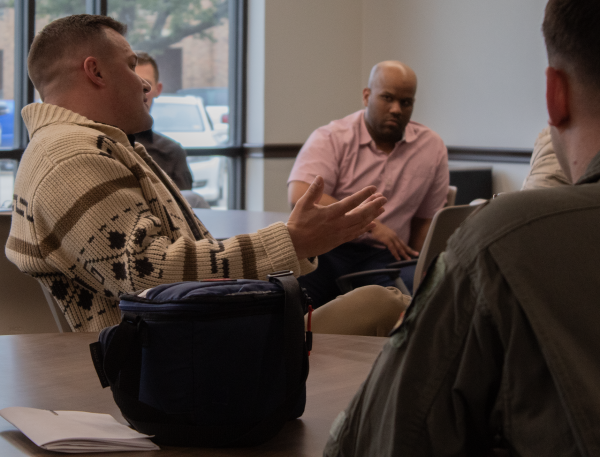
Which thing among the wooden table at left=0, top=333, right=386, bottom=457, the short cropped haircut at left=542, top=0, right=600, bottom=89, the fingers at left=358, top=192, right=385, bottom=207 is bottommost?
the wooden table at left=0, top=333, right=386, bottom=457

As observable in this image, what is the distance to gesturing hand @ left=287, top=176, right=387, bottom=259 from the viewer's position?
4.57 feet

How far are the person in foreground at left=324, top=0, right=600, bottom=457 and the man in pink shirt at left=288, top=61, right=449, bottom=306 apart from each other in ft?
8.58

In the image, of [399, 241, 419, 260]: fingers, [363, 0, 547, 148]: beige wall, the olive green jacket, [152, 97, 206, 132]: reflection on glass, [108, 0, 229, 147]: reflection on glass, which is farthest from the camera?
[152, 97, 206, 132]: reflection on glass

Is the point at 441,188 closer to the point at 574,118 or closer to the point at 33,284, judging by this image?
the point at 33,284

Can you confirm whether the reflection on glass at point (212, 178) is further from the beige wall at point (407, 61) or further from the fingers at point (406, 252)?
the fingers at point (406, 252)

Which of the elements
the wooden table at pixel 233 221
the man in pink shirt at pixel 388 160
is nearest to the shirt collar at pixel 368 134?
the man in pink shirt at pixel 388 160

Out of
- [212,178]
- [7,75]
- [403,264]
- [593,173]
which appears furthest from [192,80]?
[593,173]

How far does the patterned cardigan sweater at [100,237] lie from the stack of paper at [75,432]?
1.40ft

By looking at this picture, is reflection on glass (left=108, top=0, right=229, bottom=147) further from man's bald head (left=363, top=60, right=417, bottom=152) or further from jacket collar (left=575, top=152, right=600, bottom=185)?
jacket collar (left=575, top=152, right=600, bottom=185)

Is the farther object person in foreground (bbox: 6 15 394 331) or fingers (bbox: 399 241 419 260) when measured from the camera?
fingers (bbox: 399 241 419 260)

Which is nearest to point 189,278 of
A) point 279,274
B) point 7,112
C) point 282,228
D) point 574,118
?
point 282,228

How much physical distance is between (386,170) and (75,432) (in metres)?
2.70

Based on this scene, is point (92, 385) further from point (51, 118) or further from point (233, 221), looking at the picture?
point (233, 221)

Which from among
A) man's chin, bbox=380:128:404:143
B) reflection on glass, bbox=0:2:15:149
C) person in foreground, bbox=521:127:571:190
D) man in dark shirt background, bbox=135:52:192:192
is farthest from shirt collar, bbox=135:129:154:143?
person in foreground, bbox=521:127:571:190
